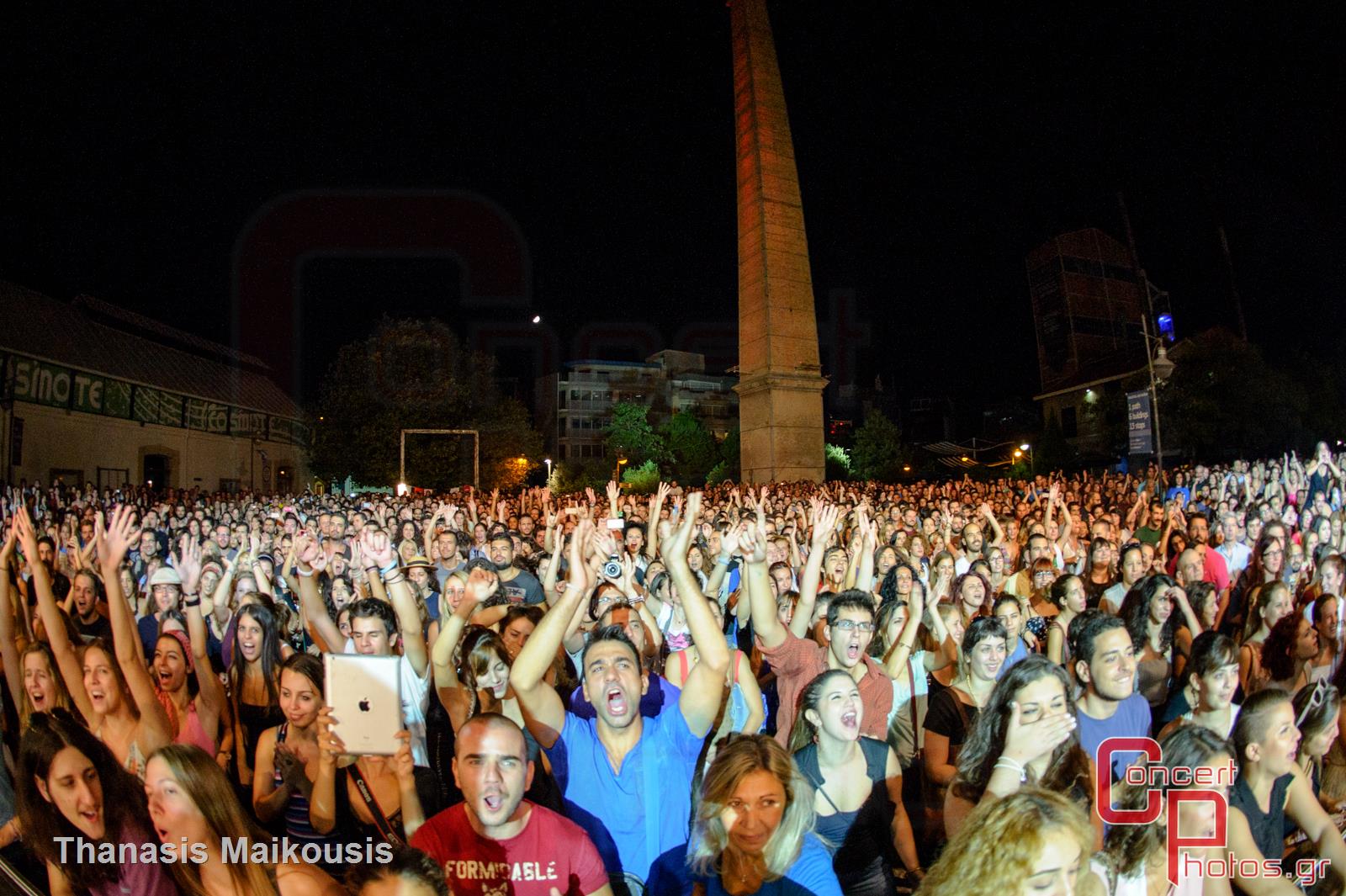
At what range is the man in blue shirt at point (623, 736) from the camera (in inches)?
117

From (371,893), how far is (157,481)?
37004 millimetres

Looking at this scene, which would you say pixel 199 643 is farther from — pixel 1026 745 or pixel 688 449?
pixel 688 449

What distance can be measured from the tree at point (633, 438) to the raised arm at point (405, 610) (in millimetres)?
49348

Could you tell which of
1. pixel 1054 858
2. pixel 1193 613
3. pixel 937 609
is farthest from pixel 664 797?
pixel 1193 613

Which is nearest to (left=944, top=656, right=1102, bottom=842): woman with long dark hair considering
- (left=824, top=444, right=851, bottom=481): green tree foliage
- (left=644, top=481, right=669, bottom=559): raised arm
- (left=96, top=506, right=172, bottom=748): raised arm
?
(left=96, top=506, right=172, bottom=748): raised arm

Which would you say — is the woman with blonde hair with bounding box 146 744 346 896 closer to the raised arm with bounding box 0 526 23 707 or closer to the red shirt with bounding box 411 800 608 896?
the red shirt with bounding box 411 800 608 896

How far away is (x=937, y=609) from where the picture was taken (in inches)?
208

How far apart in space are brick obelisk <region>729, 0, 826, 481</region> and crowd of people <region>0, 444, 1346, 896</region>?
48.7ft

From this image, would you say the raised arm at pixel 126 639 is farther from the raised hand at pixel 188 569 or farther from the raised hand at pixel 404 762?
the raised hand at pixel 188 569

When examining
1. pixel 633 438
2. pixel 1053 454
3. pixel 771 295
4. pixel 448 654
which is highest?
pixel 633 438

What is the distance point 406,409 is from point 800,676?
33.2m

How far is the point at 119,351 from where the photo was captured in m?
32.5

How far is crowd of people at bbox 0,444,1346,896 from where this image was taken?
2500 millimetres
